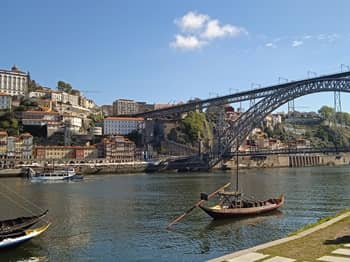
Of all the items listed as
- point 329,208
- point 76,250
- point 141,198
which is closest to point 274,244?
point 76,250

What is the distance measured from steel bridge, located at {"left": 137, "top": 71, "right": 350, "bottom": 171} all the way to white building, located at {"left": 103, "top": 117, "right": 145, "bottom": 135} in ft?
41.8

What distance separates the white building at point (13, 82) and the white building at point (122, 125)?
31.4 m

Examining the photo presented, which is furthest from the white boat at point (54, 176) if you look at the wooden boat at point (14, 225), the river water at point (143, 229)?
the wooden boat at point (14, 225)

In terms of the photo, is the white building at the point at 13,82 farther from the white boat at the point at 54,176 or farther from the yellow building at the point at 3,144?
the white boat at the point at 54,176

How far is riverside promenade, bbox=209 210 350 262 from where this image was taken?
404 inches

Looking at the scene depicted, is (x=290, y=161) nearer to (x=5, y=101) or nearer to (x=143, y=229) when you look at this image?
(x=5, y=101)

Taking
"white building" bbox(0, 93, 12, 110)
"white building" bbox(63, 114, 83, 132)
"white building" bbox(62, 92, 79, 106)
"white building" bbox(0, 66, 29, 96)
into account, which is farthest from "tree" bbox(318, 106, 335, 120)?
"white building" bbox(0, 93, 12, 110)

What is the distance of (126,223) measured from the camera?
23.1 metres

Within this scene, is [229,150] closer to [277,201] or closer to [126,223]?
[277,201]

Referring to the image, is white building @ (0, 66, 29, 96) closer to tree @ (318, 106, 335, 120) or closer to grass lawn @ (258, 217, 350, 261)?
tree @ (318, 106, 335, 120)

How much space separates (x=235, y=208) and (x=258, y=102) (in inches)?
2072

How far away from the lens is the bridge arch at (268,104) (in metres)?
61.9

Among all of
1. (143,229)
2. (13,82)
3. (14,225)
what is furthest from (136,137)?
(14,225)

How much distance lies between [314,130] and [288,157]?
138ft
